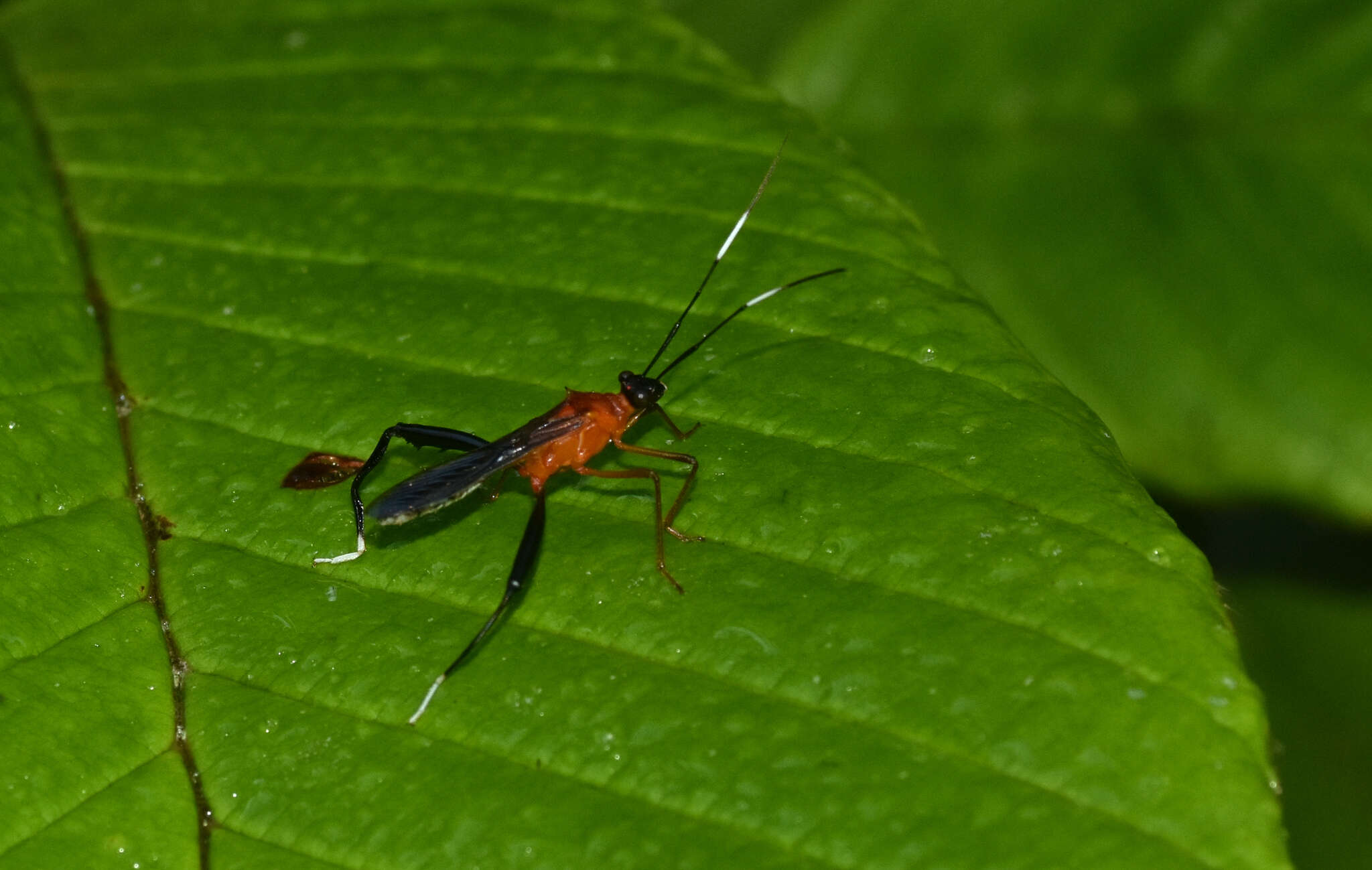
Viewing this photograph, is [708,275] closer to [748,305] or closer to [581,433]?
[748,305]

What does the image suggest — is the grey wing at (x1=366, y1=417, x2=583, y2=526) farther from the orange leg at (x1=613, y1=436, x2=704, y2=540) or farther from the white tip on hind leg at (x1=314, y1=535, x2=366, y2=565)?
the orange leg at (x1=613, y1=436, x2=704, y2=540)

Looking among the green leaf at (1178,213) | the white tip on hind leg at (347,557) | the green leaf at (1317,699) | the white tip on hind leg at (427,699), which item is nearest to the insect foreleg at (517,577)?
the white tip on hind leg at (427,699)

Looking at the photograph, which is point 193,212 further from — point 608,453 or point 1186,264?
point 1186,264

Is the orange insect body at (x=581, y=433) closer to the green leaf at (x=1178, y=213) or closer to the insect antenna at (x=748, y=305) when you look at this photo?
the insect antenna at (x=748, y=305)

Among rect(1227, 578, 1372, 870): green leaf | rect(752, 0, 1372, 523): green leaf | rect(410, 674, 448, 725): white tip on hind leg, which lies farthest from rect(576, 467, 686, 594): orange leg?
rect(1227, 578, 1372, 870): green leaf

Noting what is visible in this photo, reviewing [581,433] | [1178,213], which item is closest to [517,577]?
[581,433]
